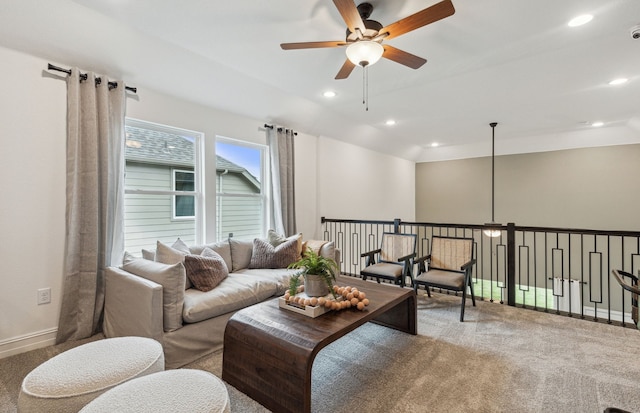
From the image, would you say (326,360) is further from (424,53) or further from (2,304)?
(424,53)

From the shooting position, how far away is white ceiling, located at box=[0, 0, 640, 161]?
7.53 ft

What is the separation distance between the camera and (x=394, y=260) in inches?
164

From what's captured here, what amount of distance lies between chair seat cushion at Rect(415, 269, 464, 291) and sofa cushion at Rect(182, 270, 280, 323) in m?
1.63

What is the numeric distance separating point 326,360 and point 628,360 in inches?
90.0

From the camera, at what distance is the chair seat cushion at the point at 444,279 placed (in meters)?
3.17

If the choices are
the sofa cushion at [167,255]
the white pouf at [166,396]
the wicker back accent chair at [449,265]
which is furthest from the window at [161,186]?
the wicker back accent chair at [449,265]

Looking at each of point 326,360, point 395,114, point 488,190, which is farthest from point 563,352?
point 488,190

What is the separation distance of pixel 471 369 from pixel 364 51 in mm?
2442

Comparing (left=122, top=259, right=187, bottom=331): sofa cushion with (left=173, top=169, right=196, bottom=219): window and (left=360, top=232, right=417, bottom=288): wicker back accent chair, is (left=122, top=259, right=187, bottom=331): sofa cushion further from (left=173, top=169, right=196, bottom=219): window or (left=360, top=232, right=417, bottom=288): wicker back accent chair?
(left=360, top=232, right=417, bottom=288): wicker back accent chair

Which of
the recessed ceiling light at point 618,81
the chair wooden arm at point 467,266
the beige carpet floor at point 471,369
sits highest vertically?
the recessed ceiling light at point 618,81

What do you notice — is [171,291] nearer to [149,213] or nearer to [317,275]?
[317,275]

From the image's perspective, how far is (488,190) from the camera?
7.08 meters

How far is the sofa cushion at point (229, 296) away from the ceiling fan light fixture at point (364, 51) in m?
2.19

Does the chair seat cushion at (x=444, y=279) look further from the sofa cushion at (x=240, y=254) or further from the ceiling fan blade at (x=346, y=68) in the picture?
the ceiling fan blade at (x=346, y=68)
